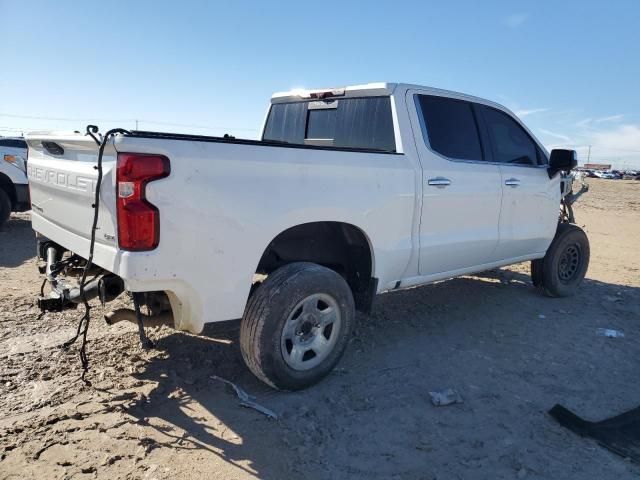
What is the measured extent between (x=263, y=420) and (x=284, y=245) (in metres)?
1.18

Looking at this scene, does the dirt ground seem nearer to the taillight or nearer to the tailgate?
the taillight

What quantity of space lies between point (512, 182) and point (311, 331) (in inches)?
104

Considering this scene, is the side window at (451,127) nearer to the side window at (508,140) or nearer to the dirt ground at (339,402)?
the side window at (508,140)

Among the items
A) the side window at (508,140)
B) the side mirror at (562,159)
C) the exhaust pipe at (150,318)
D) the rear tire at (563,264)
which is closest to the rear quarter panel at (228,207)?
the exhaust pipe at (150,318)

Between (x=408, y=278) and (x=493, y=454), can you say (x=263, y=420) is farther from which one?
(x=408, y=278)

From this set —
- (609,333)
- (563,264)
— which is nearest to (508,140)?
(563,264)

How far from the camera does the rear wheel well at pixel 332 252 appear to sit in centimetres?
364

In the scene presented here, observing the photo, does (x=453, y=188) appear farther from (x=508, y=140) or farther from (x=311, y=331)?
(x=311, y=331)

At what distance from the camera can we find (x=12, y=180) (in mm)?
8711

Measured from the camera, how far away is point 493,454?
113 inches

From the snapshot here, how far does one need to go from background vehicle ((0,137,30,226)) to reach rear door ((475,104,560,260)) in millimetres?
7610

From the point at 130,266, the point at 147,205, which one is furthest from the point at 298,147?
the point at 130,266

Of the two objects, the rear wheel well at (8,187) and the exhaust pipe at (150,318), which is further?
the rear wheel well at (8,187)

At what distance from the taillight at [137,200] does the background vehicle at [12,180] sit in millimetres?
7295
